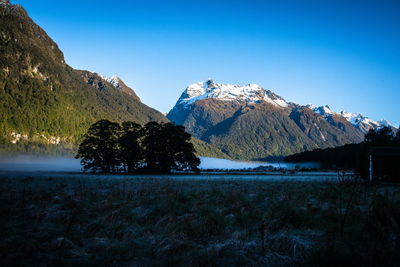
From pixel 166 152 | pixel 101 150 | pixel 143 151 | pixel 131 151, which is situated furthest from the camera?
pixel 101 150

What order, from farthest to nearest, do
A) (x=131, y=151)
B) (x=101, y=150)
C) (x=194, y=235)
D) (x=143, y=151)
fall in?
(x=101, y=150) < (x=143, y=151) < (x=131, y=151) < (x=194, y=235)

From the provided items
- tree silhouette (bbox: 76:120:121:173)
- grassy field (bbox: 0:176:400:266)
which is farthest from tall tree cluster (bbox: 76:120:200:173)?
grassy field (bbox: 0:176:400:266)

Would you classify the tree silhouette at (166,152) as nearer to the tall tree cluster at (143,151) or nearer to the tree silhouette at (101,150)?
the tall tree cluster at (143,151)

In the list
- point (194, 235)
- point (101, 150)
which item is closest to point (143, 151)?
point (101, 150)

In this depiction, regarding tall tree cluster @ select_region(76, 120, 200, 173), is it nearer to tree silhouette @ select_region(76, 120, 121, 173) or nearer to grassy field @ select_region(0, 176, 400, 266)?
tree silhouette @ select_region(76, 120, 121, 173)

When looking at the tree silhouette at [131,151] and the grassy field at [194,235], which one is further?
the tree silhouette at [131,151]

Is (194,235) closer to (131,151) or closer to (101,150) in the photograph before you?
(131,151)

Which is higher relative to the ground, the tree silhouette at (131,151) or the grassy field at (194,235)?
the tree silhouette at (131,151)

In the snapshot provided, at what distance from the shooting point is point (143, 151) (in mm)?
46969

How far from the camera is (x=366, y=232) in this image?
586 cm

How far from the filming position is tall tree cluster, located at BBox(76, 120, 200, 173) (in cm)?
4622

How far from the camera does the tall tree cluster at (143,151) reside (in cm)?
4622

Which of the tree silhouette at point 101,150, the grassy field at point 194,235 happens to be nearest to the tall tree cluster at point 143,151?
the tree silhouette at point 101,150

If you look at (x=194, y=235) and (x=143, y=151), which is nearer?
(x=194, y=235)
